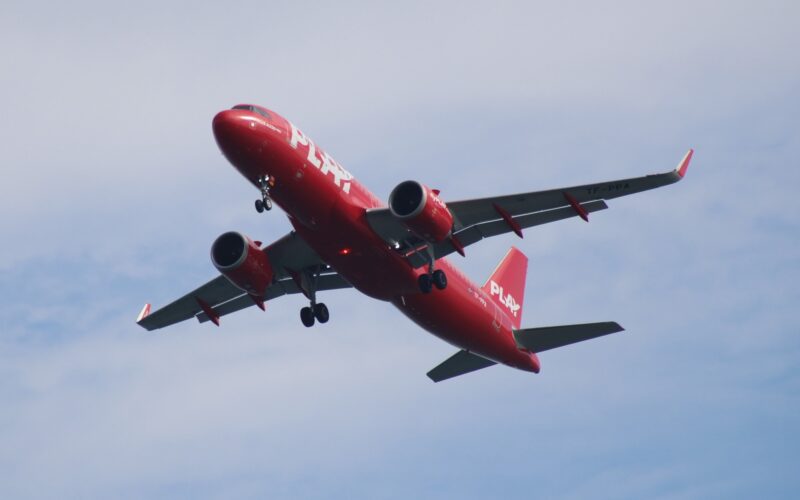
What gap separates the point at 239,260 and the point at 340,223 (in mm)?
4967

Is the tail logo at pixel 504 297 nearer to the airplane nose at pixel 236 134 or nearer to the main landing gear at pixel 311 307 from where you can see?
the main landing gear at pixel 311 307

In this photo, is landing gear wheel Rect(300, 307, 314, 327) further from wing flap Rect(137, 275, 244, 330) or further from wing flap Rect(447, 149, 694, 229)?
wing flap Rect(447, 149, 694, 229)

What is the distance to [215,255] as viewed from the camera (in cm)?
4494

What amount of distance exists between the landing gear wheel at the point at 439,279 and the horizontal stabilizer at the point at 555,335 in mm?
6453

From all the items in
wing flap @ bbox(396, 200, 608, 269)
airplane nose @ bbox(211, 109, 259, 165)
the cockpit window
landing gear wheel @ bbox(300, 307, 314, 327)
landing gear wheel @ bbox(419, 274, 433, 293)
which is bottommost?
landing gear wheel @ bbox(419, 274, 433, 293)

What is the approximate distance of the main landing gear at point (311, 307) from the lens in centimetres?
4797

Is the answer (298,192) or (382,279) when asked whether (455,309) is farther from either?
(298,192)

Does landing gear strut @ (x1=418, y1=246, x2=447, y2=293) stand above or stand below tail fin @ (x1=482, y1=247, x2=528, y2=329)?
below

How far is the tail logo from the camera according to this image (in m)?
53.0

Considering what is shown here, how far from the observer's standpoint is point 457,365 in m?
51.2

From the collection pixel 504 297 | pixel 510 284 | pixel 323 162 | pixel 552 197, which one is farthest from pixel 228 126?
pixel 510 284

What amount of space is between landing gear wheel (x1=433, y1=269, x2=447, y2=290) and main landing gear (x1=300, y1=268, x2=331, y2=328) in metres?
5.59

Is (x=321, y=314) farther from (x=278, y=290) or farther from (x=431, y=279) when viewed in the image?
(x=431, y=279)

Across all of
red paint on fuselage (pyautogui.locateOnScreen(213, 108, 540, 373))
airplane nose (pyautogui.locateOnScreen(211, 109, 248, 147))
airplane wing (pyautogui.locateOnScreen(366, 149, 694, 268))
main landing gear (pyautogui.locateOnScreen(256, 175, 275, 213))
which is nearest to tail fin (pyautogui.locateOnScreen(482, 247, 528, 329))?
red paint on fuselage (pyautogui.locateOnScreen(213, 108, 540, 373))
